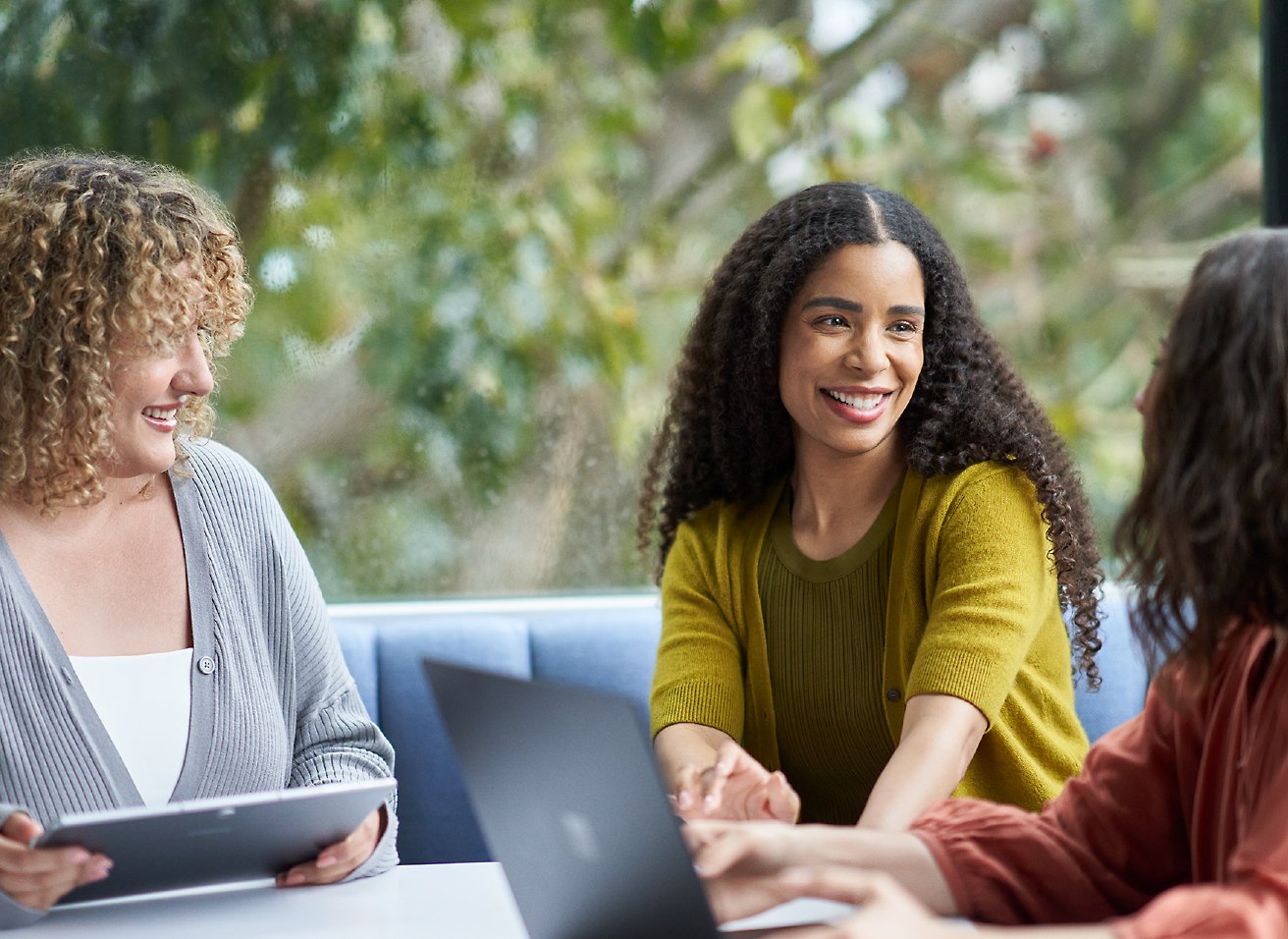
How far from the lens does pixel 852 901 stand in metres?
0.96

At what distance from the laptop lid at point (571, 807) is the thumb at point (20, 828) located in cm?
48

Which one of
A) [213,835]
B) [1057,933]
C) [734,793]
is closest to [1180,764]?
[1057,933]

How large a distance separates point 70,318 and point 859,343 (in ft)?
3.06

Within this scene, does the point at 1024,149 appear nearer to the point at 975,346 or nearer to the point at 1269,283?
the point at 975,346

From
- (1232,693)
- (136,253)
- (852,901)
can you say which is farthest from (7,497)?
(1232,693)

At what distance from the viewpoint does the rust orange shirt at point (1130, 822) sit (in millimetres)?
1075

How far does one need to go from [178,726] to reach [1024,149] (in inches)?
80.4

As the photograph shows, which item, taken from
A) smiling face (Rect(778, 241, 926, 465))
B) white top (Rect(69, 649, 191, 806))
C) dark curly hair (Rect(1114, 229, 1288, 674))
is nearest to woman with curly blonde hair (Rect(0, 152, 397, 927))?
white top (Rect(69, 649, 191, 806))

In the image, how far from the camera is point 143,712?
5.14 ft

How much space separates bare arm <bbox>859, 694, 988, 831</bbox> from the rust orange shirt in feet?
0.81

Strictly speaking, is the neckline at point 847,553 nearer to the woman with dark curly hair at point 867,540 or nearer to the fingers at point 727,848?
the woman with dark curly hair at point 867,540

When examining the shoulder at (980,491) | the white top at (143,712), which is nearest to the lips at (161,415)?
the white top at (143,712)

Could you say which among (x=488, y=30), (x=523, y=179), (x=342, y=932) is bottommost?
(x=342, y=932)

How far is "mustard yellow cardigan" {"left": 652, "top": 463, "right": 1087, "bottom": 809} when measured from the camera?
1.62 meters
